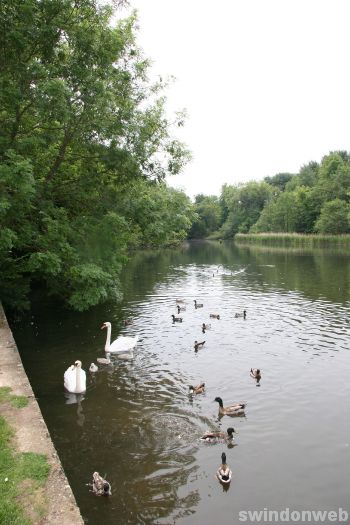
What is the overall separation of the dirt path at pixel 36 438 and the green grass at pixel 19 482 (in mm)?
163

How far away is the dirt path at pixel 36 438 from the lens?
6898 mm

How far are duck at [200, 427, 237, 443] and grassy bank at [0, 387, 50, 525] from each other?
4.85 meters

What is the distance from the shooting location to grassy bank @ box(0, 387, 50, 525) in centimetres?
676

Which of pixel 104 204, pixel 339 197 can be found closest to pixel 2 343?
pixel 104 204

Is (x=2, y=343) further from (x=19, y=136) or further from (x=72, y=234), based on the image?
(x=19, y=136)

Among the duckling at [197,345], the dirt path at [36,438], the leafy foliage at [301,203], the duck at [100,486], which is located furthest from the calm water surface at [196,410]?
the leafy foliage at [301,203]

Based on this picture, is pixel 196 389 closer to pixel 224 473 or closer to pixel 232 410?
pixel 232 410

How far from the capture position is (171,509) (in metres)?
8.78

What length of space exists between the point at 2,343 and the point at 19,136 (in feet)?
31.0

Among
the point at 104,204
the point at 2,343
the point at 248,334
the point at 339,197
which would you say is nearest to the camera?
the point at 2,343

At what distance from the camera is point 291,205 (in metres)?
123

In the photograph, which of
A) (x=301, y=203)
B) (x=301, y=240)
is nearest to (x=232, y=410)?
(x=301, y=240)

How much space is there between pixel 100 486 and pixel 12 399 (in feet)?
10.6

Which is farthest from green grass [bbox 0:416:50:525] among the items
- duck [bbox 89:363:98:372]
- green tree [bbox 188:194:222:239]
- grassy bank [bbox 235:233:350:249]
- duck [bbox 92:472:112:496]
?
green tree [bbox 188:194:222:239]
